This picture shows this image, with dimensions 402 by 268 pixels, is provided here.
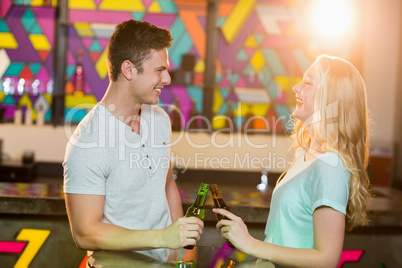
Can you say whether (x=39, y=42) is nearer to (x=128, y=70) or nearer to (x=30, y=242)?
(x=30, y=242)

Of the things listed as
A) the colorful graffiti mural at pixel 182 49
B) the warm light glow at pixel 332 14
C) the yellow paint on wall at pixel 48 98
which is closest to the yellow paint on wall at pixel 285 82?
the colorful graffiti mural at pixel 182 49

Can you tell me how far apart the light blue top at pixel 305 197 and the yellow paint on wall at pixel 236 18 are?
3.13 meters

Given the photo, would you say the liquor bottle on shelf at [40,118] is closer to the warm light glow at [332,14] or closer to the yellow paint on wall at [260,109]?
the yellow paint on wall at [260,109]

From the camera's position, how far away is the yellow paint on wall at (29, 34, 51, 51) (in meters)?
4.49

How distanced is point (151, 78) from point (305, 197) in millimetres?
728

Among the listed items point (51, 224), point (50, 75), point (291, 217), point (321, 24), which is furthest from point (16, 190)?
point (321, 24)

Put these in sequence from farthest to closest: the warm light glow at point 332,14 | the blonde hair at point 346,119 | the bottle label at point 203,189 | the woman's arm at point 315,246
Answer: the warm light glow at point 332,14 → the bottle label at point 203,189 → the blonde hair at point 346,119 → the woman's arm at point 315,246

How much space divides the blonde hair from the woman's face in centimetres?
3

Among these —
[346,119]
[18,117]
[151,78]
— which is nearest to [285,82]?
[18,117]

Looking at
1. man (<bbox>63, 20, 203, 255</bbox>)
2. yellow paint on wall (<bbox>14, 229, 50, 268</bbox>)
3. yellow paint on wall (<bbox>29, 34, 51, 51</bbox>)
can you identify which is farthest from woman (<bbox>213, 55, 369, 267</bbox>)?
yellow paint on wall (<bbox>29, 34, 51, 51</bbox>)

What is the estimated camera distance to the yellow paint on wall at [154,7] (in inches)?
178

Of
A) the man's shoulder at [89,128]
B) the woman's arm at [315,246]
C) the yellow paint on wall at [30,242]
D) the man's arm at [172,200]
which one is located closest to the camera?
the woman's arm at [315,246]

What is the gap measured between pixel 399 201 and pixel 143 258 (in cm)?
172

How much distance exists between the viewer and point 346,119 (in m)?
1.53
